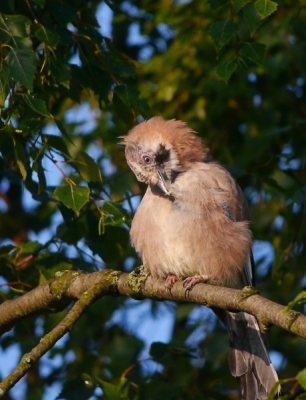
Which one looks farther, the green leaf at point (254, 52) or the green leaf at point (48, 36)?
the green leaf at point (254, 52)

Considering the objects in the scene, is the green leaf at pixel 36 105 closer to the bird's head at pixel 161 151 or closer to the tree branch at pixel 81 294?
the tree branch at pixel 81 294

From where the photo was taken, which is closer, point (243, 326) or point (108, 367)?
point (243, 326)

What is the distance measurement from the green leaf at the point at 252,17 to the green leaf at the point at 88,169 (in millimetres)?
1303

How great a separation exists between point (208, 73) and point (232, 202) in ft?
8.08

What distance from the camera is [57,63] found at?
14.1 feet

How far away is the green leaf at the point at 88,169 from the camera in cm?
452

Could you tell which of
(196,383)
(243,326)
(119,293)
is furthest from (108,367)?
(119,293)

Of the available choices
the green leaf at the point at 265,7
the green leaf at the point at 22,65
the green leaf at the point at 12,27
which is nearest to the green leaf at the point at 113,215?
the green leaf at the point at 22,65

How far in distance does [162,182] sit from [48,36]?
1420 millimetres

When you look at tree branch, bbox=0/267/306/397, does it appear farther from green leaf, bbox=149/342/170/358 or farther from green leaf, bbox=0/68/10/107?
green leaf, bbox=0/68/10/107

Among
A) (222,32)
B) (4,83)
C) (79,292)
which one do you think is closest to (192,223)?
(79,292)

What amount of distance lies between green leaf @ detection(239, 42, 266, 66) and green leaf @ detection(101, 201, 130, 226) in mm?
1205

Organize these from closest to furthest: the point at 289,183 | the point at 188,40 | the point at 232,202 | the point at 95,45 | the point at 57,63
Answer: the point at 57,63, the point at 95,45, the point at 232,202, the point at 289,183, the point at 188,40

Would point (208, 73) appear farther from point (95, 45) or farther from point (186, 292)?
point (186, 292)
